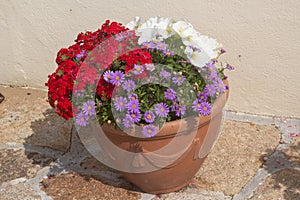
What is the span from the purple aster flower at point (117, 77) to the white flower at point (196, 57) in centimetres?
37

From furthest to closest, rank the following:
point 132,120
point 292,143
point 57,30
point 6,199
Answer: point 57,30 < point 292,143 < point 6,199 < point 132,120

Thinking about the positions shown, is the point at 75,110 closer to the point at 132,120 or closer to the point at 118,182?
the point at 132,120

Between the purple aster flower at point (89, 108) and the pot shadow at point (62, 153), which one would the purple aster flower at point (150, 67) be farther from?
the pot shadow at point (62, 153)

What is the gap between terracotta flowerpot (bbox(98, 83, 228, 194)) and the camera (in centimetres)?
261

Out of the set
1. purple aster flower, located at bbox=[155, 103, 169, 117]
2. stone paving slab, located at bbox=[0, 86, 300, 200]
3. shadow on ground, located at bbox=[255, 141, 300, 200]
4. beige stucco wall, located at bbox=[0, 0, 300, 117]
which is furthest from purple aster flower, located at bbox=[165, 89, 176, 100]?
beige stucco wall, located at bbox=[0, 0, 300, 117]

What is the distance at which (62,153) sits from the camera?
3381 mm

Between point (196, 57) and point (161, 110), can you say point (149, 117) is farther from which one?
point (196, 57)

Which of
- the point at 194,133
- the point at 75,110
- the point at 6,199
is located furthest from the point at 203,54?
the point at 6,199

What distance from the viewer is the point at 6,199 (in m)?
2.95

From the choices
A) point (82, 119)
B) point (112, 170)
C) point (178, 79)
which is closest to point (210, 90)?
point (178, 79)

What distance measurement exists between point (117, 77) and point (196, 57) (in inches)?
17.4

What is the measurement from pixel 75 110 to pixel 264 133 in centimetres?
143

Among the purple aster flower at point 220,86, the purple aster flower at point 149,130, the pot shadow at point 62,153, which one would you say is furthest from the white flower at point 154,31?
the pot shadow at point 62,153

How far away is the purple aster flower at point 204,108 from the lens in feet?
8.37
